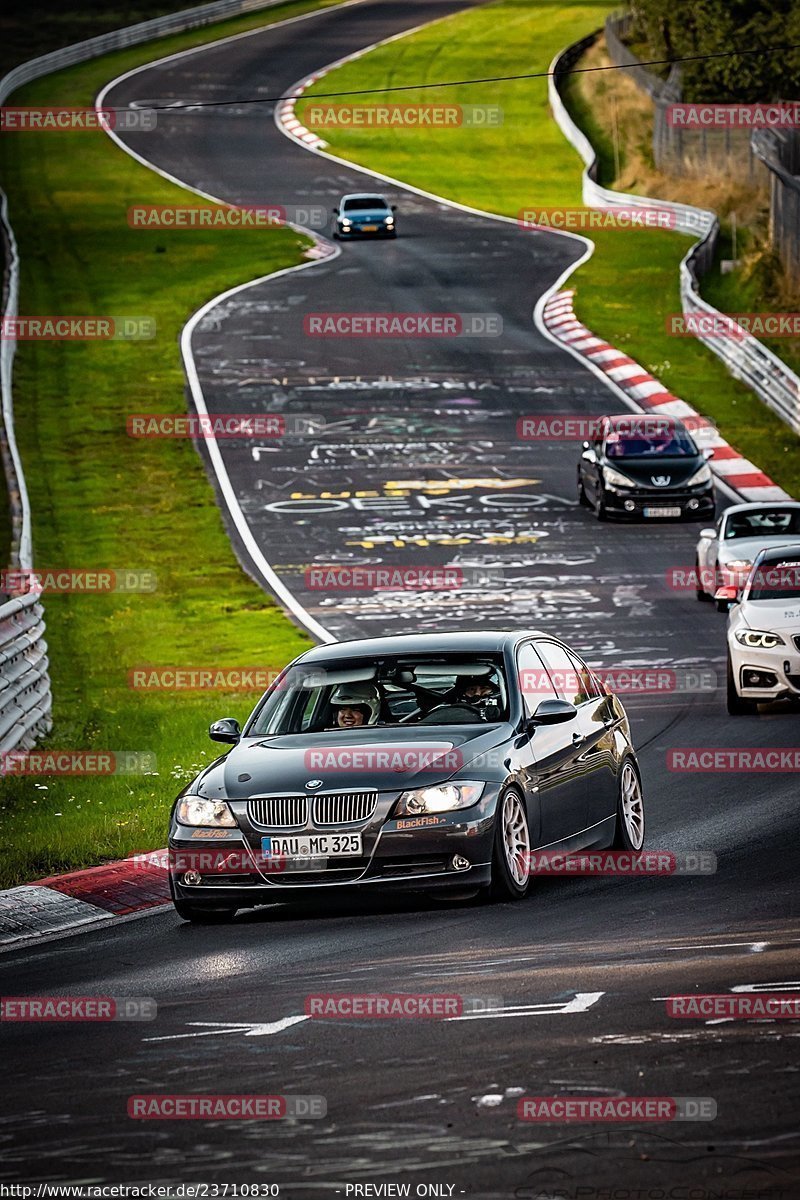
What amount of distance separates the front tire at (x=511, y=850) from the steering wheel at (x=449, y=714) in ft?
2.22

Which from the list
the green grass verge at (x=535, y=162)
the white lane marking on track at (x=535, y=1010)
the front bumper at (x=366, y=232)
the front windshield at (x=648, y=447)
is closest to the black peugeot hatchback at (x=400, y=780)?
the white lane marking on track at (x=535, y=1010)

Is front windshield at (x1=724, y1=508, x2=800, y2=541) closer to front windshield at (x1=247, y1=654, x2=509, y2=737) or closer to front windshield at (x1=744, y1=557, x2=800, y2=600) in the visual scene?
front windshield at (x1=744, y1=557, x2=800, y2=600)

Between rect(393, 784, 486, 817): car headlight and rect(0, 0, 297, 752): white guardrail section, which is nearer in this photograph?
rect(393, 784, 486, 817): car headlight

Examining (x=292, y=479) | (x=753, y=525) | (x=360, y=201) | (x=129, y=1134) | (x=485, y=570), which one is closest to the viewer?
(x=129, y=1134)

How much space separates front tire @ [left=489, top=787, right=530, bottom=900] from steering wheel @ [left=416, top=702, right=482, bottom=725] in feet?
2.22

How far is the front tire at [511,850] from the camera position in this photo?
→ 1102cm

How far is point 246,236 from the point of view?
6112cm

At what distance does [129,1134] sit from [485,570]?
76.1ft

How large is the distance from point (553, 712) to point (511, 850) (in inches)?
32.1

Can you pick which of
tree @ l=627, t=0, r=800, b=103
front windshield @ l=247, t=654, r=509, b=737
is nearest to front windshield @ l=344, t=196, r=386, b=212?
tree @ l=627, t=0, r=800, b=103

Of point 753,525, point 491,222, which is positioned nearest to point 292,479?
point 753,525

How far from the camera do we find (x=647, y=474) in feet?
108

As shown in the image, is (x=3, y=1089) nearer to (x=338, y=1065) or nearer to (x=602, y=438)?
(x=338, y=1065)

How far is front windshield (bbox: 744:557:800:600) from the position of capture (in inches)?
773
